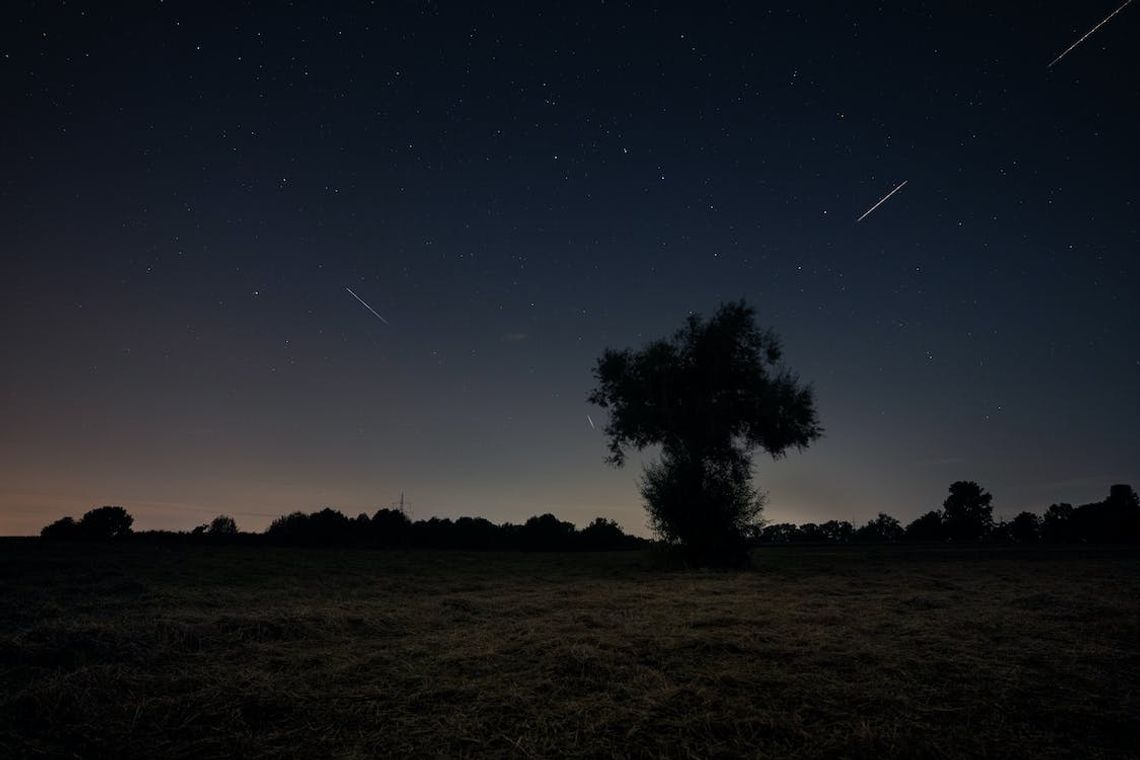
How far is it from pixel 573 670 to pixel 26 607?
9.61 meters

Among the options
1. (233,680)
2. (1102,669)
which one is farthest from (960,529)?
(233,680)

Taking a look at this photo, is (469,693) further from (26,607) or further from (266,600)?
(26,607)

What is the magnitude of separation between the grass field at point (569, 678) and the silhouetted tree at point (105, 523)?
1175 inches

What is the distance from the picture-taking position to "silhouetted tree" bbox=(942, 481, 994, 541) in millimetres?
78062

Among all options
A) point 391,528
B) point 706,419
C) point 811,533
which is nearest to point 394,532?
point 391,528

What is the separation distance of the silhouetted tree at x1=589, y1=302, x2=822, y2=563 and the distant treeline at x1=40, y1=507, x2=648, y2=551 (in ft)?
54.1

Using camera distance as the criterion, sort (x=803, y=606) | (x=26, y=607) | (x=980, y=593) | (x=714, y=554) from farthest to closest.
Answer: (x=714, y=554), (x=980, y=593), (x=803, y=606), (x=26, y=607)

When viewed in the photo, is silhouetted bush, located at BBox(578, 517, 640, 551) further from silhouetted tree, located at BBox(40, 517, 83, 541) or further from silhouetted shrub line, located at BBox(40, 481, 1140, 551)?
silhouetted tree, located at BBox(40, 517, 83, 541)

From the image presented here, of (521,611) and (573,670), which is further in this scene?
(521,611)

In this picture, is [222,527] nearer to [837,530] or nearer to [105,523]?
[105,523]

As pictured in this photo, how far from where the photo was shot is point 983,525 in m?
79.9

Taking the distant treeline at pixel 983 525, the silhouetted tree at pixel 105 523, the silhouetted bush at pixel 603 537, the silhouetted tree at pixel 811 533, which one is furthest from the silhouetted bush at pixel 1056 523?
the silhouetted tree at pixel 105 523

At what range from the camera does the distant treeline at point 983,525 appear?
199ft

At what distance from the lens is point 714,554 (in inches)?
803
